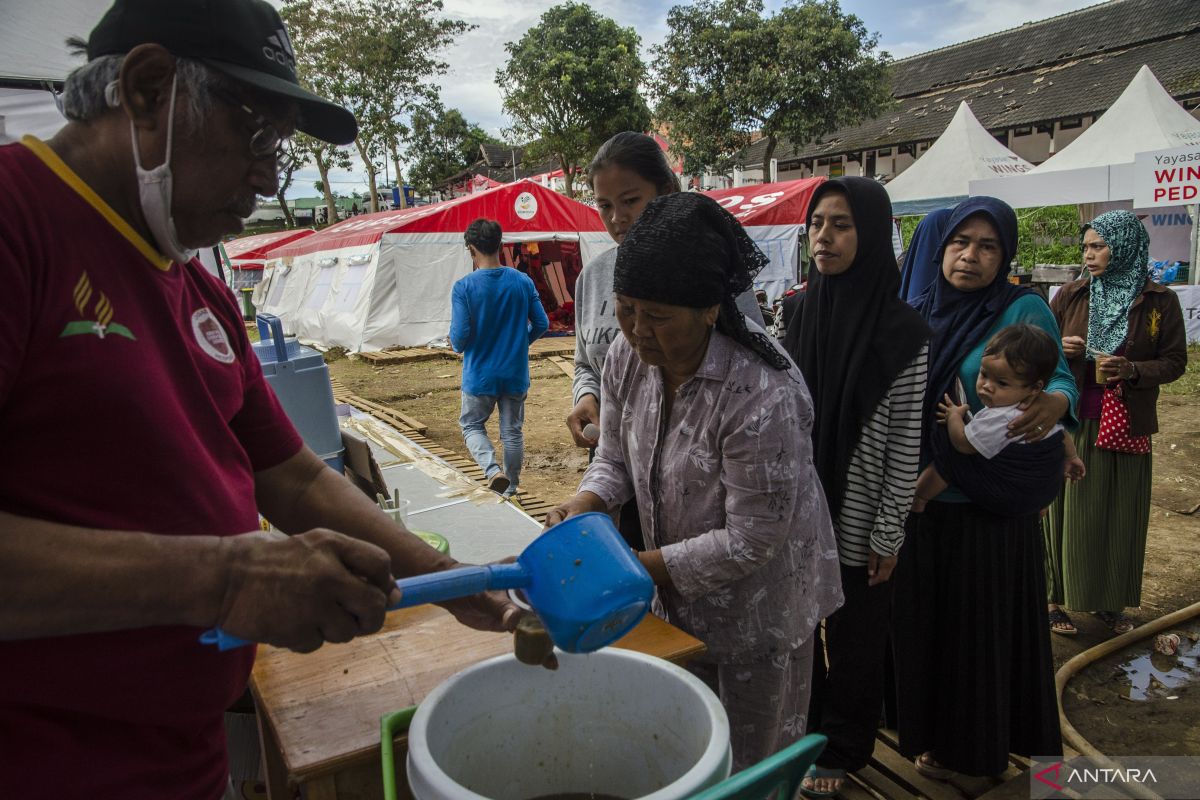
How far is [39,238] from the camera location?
0.81 meters

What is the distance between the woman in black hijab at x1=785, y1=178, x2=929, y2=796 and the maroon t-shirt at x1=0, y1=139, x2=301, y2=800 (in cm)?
163

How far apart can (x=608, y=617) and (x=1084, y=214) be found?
15396mm

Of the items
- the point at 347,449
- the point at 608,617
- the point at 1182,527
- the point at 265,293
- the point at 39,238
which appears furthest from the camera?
the point at 265,293

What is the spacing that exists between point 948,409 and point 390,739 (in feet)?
6.47

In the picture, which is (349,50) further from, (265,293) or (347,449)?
(347,449)

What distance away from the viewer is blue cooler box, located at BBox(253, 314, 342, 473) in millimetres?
2139

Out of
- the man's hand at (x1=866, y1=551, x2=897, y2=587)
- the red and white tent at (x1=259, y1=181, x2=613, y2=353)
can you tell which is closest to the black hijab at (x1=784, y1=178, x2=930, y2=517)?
the man's hand at (x1=866, y1=551, x2=897, y2=587)

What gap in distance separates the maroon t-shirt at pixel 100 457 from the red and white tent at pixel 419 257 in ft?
40.3

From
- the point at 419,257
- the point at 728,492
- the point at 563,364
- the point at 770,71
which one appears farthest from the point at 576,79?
the point at 728,492

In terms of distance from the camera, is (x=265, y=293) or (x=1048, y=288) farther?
(x=265, y=293)

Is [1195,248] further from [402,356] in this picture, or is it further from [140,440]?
[140,440]

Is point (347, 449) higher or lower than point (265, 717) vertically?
higher

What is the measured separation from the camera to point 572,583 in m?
0.94

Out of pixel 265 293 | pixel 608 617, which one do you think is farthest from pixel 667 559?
pixel 265 293
